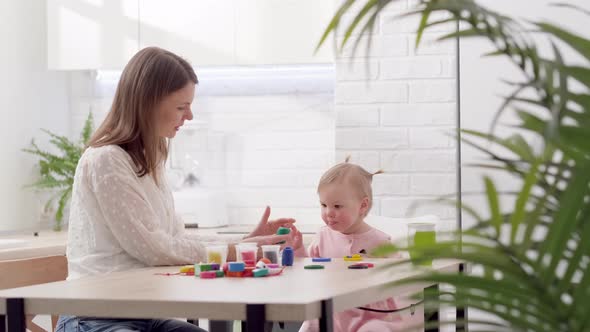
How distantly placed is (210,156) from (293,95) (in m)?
0.48

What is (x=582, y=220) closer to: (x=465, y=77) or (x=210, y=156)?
(x=465, y=77)

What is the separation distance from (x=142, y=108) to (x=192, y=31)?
151cm

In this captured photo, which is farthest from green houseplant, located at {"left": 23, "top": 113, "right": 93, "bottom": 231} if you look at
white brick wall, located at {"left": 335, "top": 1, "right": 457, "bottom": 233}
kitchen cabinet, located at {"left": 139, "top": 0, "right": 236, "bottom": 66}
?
white brick wall, located at {"left": 335, "top": 1, "right": 457, "bottom": 233}

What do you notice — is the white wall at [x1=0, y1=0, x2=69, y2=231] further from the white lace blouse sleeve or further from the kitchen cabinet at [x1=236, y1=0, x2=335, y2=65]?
the white lace blouse sleeve

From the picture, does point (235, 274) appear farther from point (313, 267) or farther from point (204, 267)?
point (313, 267)

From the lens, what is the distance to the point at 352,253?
8.95 ft

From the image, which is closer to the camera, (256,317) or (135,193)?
(256,317)


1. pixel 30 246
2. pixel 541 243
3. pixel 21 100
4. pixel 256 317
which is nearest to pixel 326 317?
pixel 256 317

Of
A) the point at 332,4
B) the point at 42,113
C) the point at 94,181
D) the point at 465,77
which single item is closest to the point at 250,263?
the point at 94,181

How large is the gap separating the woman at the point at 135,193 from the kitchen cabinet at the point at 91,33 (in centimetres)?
149

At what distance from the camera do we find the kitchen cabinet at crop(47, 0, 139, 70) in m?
3.87

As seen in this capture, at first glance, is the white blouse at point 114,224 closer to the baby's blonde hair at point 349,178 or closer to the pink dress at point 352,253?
the pink dress at point 352,253

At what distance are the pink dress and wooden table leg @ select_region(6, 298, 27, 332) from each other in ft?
3.17

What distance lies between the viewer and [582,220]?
0.78 m
